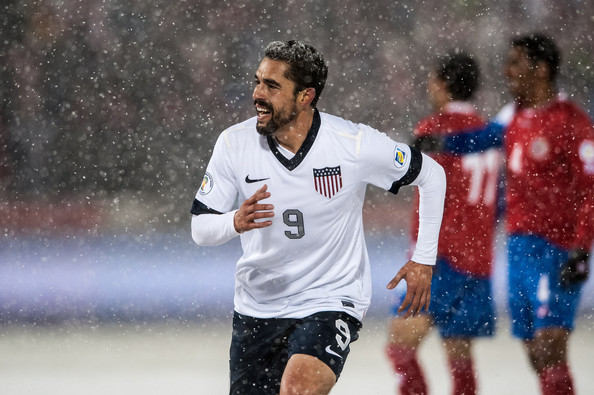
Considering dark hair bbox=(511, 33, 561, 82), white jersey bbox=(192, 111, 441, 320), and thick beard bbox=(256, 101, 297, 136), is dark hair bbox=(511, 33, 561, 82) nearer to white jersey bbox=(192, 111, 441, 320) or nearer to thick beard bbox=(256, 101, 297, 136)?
white jersey bbox=(192, 111, 441, 320)

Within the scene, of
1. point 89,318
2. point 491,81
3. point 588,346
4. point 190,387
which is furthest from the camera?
point 491,81

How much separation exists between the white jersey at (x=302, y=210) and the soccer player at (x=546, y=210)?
37.3 inches

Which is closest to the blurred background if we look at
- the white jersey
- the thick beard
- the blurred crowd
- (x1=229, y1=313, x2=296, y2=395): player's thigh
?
the blurred crowd

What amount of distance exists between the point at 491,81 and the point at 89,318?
687 cm

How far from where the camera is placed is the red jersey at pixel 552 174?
13.5ft

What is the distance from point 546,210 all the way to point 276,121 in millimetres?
1322

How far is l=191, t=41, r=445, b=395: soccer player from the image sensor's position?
11.0 ft

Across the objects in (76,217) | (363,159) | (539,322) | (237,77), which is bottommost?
(539,322)

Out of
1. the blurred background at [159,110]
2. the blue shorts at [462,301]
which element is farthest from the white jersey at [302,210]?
the blurred background at [159,110]

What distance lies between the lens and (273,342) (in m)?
3.40

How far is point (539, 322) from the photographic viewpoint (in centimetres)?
412

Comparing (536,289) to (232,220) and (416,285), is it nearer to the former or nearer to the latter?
(416,285)

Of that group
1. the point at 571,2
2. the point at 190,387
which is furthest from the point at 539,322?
the point at 571,2

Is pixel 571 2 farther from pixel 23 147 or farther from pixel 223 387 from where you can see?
pixel 223 387
